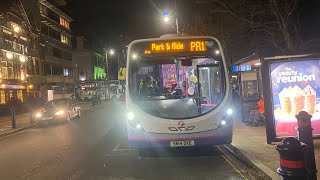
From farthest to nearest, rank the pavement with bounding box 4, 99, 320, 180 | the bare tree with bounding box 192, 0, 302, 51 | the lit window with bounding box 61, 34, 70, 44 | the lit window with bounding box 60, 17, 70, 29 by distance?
1. the lit window with bounding box 60, 17, 70, 29
2. the lit window with bounding box 61, 34, 70, 44
3. the bare tree with bounding box 192, 0, 302, 51
4. the pavement with bounding box 4, 99, 320, 180

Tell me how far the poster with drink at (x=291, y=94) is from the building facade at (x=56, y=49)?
48682mm

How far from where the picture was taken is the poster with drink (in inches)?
379

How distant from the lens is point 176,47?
9.88 meters

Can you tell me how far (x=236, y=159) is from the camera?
9344mm

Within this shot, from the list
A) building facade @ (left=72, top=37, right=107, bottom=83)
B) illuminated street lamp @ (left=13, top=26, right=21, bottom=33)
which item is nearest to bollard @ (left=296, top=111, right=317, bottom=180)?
illuminated street lamp @ (left=13, top=26, right=21, bottom=33)

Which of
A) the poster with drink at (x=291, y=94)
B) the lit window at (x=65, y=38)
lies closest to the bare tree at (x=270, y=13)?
the poster with drink at (x=291, y=94)

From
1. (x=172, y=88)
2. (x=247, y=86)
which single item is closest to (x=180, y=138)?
(x=172, y=88)

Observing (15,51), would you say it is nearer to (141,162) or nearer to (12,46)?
(12,46)

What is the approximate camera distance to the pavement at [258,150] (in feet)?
24.7

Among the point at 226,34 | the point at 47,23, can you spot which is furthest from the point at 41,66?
the point at 226,34

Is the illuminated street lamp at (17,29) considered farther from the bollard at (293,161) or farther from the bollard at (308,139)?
the bollard at (293,161)

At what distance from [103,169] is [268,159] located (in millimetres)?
3660

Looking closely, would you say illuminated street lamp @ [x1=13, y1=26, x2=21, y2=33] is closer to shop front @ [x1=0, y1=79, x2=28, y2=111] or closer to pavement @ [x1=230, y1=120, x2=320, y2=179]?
shop front @ [x1=0, y1=79, x2=28, y2=111]

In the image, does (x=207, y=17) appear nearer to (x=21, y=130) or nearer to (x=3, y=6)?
(x=21, y=130)
